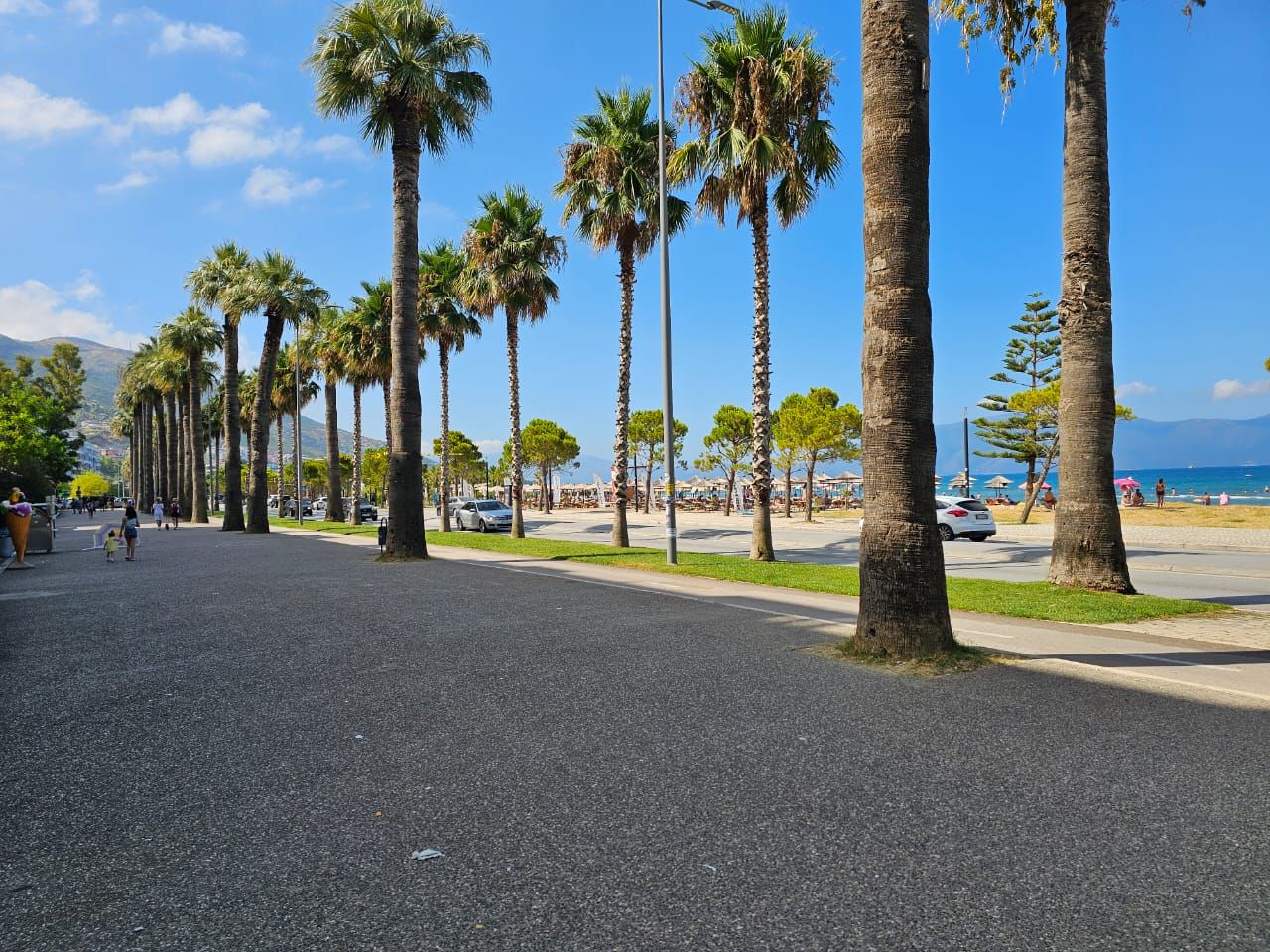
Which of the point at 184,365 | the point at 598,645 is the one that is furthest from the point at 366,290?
the point at 598,645

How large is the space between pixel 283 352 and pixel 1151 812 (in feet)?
194

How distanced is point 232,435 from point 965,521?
32.4 meters

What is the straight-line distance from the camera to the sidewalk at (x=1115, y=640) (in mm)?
6219

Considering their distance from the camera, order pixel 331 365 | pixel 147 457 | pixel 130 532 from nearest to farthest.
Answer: pixel 130 532 → pixel 331 365 → pixel 147 457

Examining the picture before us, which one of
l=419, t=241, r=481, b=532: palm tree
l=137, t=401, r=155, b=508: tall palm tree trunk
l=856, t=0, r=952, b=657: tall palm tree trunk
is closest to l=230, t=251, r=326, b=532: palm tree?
l=419, t=241, r=481, b=532: palm tree

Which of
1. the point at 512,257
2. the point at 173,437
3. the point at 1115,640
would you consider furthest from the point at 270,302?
the point at 173,437

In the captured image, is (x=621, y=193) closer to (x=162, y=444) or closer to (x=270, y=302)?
(x=270, y=302)

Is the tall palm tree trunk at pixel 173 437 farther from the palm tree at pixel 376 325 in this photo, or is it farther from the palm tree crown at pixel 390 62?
the palm tree crown at pixel 390 62

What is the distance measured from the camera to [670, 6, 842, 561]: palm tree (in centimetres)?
1653

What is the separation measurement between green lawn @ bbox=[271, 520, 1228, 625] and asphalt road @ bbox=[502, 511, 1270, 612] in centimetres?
174

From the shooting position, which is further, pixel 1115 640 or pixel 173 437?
pixel 173 437

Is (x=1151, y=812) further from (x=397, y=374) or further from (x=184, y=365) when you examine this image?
(x=184, y=365)

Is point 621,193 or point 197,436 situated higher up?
point 621,193

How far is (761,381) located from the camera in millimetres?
17000
